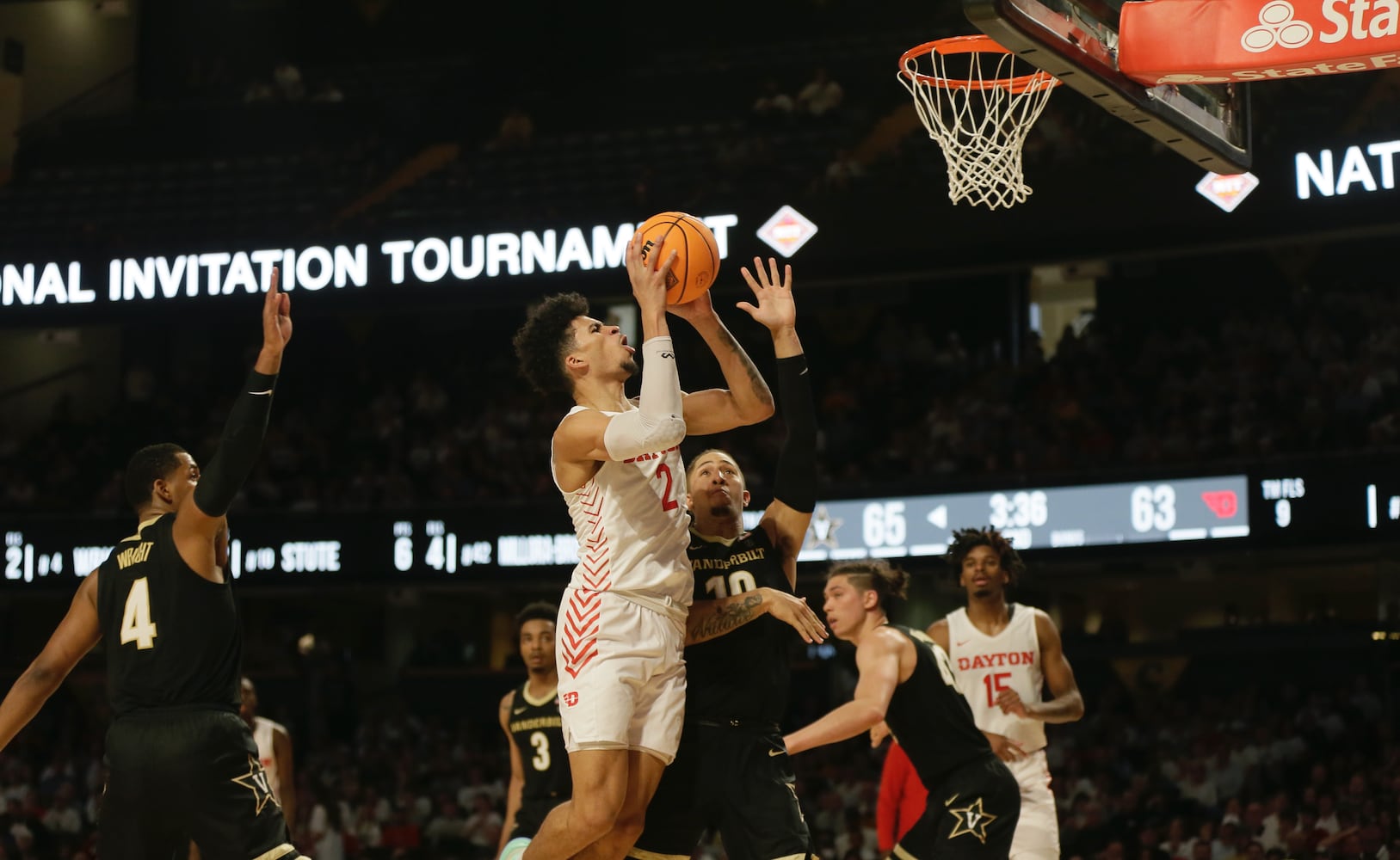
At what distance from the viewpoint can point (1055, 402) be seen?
51.1ft

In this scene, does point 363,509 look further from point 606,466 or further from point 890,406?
point 606,466

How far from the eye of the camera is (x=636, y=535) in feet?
16.5

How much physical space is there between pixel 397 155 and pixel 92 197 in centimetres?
355

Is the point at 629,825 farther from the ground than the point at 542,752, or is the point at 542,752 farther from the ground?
the point at 629,825

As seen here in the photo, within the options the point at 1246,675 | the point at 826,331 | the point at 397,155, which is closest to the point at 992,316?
the point at 826,331

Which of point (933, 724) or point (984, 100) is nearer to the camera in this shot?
point (933, 724)

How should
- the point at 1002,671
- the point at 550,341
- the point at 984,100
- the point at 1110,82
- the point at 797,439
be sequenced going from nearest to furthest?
the point at 550,341, the point at 797,439, the point at 1110,82, the point at 1002,671, the point at 984,100

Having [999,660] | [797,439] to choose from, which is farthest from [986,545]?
[797,439]

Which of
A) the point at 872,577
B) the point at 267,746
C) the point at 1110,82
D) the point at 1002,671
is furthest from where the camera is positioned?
the point at 267,746

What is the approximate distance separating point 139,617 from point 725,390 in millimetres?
1947

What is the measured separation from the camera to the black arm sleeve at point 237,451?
486 cm

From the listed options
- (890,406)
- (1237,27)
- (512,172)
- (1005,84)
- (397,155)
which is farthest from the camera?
(397,155)

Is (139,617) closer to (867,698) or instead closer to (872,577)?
(867,698)

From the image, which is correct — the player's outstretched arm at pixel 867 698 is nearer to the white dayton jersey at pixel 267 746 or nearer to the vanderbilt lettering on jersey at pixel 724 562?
the vanderbilt lettering on jersey at pixel 724 562
